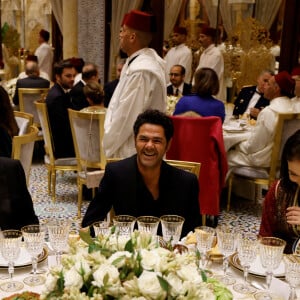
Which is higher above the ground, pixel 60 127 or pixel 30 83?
pixel 30 83

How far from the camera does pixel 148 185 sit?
8.82 feet

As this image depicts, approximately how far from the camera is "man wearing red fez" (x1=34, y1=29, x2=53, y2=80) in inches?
449

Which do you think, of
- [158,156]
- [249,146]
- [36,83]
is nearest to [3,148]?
[158,156]

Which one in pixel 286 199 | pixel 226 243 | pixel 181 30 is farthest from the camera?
pixel 181 30

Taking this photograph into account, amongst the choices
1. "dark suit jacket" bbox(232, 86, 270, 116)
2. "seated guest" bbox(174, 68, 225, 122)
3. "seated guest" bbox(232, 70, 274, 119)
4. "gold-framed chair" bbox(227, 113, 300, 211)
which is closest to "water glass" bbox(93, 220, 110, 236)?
"seated guest" bbox(174, 68, 225, 122)

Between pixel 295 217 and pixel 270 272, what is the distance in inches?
24.4

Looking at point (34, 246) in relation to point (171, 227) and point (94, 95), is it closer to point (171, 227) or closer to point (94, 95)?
point (171, 227)

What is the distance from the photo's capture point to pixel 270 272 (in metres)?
1.80

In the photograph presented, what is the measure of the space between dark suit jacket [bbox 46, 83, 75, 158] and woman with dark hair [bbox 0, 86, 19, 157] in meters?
1.85

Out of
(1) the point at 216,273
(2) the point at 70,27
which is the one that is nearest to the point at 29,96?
(2) the point at 70,27

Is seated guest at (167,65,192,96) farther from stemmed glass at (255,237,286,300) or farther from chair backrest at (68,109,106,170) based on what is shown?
stemmed glass at (255,237,286,300)

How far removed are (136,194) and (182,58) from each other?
6.94 metres

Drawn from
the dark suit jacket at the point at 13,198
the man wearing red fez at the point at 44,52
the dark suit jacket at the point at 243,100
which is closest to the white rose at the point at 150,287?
the dark suit jacket at the point at 13,198

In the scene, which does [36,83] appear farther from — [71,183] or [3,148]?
[3,148]
